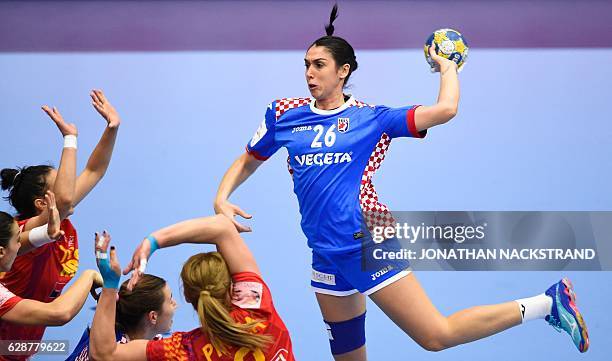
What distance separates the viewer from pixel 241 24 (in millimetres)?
8023

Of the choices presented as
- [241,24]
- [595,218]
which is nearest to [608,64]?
[595,218]

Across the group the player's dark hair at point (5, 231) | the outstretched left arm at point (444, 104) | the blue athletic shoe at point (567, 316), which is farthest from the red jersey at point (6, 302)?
the blue athletic shoe at point (567, 316)

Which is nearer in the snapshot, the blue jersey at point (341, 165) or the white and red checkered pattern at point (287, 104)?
the blue jersey at point (341, 165)

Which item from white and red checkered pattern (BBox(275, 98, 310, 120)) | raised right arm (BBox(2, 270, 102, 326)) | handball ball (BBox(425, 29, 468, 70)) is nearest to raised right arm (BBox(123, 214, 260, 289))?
raised right arm (BBox(2, 270, 102, 326))

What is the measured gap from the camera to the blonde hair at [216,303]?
339 cm

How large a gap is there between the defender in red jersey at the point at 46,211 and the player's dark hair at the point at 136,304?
1.99 ft

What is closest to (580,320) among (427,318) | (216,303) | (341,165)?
(427,318)

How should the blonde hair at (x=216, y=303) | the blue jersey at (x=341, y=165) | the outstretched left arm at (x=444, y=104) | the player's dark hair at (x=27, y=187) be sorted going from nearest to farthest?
the blonde hair at (x=216, y=303), the outstretched left arm at (x=444, y=104), the blue jersey at (x=341, y=165), the player's dark hair at (x=27, y=187)

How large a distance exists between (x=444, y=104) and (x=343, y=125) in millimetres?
509

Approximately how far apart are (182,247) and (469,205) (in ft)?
6.67

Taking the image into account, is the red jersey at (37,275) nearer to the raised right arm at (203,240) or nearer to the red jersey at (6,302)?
the red jersey at (6,302)

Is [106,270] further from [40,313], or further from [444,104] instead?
[444,104]

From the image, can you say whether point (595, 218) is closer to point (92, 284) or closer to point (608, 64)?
point (608, 64)

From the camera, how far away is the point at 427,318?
14.4 feet
